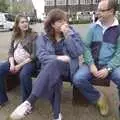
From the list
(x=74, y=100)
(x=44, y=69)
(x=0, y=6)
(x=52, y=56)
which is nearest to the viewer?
(x=44, y=69)

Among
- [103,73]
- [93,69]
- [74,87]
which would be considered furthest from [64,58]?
[74,87]

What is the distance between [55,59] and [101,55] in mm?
739

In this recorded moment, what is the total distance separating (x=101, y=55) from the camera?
511 centimetres

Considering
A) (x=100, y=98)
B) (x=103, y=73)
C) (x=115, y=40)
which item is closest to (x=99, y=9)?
(x=115, y=40)

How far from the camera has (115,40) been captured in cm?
507

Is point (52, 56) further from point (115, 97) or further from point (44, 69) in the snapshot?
point (115, 97)

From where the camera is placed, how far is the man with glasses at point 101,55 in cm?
487

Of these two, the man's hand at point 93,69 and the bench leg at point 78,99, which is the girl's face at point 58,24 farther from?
the bench leg at point 78,99

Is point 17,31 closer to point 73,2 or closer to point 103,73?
point 103,73

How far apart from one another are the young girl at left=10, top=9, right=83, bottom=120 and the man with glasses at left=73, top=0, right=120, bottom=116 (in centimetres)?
20

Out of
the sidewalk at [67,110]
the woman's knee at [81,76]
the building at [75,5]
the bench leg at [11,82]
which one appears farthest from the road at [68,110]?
the building at [75,5]

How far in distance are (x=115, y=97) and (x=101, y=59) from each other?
1005 mm

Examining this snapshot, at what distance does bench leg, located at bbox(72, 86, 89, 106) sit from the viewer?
540 centimetres

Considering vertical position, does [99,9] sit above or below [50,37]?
above
